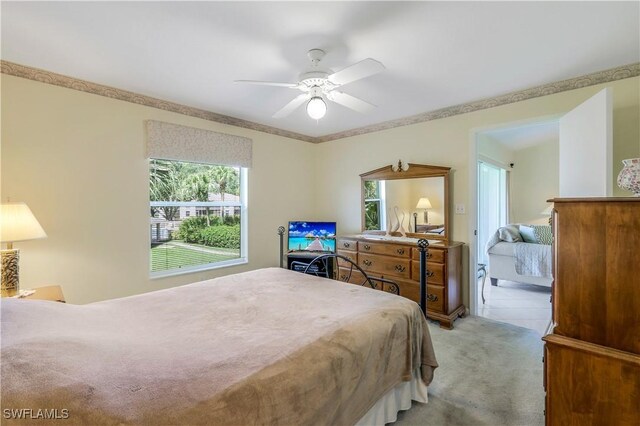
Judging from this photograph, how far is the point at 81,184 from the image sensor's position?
105 inches

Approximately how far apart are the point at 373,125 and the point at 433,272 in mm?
2230

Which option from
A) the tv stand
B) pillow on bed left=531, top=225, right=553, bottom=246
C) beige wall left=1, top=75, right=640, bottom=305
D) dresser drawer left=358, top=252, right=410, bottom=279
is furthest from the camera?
pillow on bed left=531, top=225, right=553, bottom=246

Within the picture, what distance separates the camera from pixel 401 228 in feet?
12.8

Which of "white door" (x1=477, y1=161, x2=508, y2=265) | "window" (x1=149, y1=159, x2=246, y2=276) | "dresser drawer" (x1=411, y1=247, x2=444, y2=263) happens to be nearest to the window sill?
"window" (x1=149, y1=159, x2=246, y2=276)

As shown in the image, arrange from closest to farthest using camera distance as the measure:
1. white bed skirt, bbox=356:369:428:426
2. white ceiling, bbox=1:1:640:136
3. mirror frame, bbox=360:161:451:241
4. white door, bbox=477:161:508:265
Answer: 1. white bed skirt, bbox=356:369:428:426
2. white ceiling, bbox=1:1:640:136
3. mirror frame, bbox=360:161:451:241
4. white door, bbox=477:161:508:265

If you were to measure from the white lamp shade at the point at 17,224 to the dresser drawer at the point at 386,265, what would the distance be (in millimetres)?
3138

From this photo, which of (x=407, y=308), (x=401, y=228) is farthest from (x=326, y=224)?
(x=407, y=308)

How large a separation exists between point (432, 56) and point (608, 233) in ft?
5.60

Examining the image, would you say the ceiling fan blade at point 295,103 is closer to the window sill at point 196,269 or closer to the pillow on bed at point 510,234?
the window sill at point 196,269

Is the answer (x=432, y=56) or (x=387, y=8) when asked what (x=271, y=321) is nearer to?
(x=387, y=8)

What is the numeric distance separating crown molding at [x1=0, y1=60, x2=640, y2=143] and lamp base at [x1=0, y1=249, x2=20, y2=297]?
4.97ft

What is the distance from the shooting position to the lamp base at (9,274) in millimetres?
1964

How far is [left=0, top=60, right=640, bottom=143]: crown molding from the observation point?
2.40 m

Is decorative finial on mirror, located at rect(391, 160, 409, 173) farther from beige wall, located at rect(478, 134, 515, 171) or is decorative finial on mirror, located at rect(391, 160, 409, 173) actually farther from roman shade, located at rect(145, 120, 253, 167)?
roman shade, located at rect(145, 120, 253, 167)
